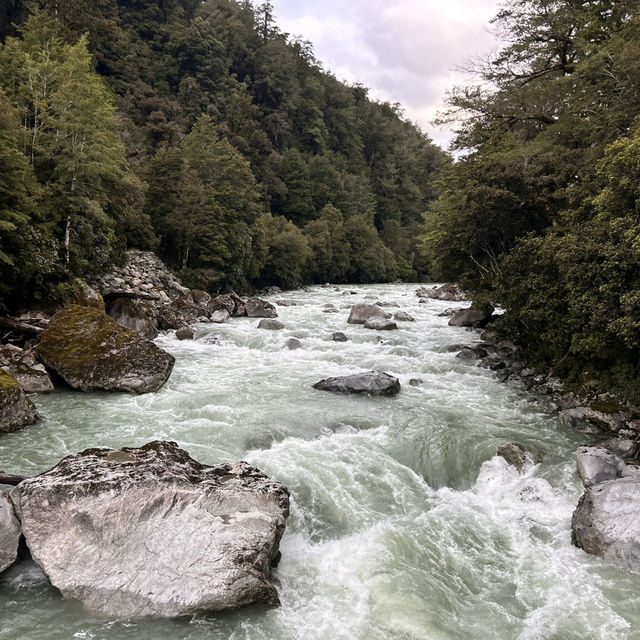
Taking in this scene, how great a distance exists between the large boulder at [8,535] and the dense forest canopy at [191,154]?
11.0 m

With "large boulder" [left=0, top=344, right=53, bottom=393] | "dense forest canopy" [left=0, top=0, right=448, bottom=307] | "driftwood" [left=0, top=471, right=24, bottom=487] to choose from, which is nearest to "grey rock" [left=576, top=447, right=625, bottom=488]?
"driftwood" [left=0, top=471, right=24, bottom=487]

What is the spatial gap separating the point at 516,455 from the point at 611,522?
240 cm

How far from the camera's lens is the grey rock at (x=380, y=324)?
22.4 m

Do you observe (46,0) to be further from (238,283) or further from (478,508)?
(478,508)

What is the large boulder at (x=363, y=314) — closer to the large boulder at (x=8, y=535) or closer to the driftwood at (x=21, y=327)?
the driftwood at (x=21, y=327)

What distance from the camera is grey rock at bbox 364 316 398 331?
22.4 meters

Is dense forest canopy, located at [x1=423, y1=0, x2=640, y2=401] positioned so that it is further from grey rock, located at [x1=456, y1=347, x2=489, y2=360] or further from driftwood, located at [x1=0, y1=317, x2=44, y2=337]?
driftwood, located at [x1=0, y1=317, x2=44, y2=337]

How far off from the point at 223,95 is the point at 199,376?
63318mm

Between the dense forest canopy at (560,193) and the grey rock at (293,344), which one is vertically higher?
the dense forest canopy at (560,193)

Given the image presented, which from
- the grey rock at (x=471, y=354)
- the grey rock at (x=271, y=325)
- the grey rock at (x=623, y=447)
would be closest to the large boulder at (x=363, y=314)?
the grey rock at (x=271, y=325)

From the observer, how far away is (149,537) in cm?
534

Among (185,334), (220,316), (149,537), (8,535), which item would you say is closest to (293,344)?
(185,334)

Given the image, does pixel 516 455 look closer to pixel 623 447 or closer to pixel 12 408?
pixel 623 447

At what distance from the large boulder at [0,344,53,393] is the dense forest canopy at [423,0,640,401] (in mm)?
13344
